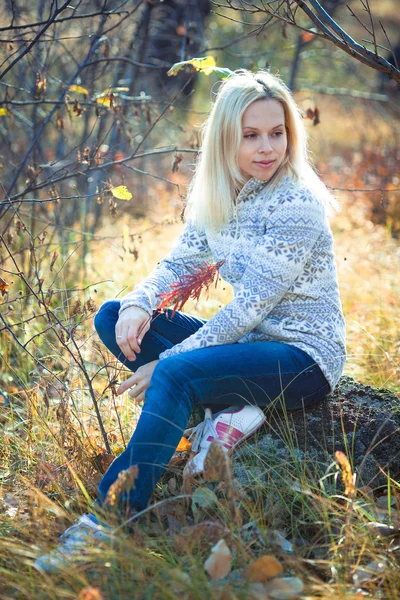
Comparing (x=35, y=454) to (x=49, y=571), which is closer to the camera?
(x=49, y=571)

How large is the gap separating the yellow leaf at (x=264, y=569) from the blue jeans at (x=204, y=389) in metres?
0.49

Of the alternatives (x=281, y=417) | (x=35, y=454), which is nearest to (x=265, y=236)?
(x=281, y=417)

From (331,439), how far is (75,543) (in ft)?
3.25

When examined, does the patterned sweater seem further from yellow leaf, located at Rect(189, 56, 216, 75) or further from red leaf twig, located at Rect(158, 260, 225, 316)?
yellow leaf, located at Rect(189, 56, 216, 75)

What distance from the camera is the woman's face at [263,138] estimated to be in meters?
2.52

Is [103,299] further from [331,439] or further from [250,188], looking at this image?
[331,439]

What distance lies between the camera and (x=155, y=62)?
6.32 metres

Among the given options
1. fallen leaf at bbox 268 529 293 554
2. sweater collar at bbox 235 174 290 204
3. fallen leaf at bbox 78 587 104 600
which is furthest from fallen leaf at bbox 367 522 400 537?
sweater collar at bbox 235 174 290 204

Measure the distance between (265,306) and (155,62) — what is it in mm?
4675

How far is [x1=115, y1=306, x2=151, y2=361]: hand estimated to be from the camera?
2482 millimetres

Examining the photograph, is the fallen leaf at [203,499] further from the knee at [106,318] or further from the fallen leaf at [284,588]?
the knee at [106,318]

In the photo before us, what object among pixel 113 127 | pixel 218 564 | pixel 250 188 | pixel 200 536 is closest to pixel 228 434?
pixel 200 536

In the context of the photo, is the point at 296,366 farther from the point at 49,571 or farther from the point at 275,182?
the point at 49,571

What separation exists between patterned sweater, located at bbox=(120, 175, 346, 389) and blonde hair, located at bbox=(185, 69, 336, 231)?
3.1 inches
